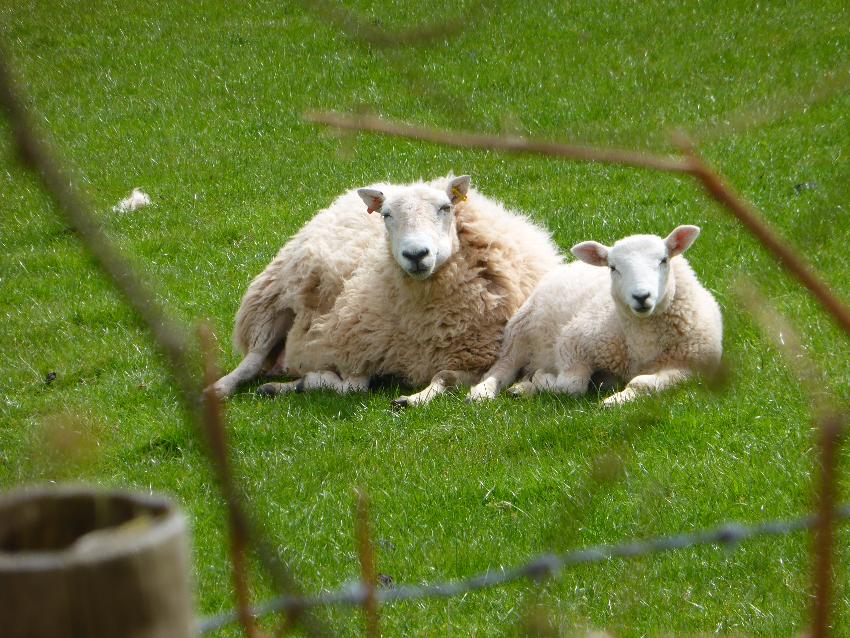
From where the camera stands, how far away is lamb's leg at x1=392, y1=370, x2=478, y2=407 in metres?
6.51

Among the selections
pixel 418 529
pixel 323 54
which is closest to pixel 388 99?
pixel 323 54

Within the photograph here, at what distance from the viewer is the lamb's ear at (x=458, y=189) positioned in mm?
7043

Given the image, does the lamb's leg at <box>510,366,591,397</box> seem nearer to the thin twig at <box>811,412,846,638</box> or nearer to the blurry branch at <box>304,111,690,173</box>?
the thin twig at <box>811,412,846,638</box>

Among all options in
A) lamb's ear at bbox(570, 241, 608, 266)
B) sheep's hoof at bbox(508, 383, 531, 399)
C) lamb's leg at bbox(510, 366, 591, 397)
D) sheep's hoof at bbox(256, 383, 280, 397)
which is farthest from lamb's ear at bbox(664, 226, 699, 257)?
sheep's hoof at bbox(256, 383, 280, 397)

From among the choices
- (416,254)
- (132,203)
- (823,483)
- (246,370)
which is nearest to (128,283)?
(823,483)

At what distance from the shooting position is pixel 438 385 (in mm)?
6754

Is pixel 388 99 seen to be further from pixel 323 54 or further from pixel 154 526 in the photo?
pixel 154 526

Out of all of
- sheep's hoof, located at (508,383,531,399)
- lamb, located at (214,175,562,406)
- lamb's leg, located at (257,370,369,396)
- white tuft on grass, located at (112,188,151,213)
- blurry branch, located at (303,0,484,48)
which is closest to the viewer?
blurry branch, located at (303,0,484,48)

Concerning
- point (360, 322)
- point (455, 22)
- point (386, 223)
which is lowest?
point (360, 322)

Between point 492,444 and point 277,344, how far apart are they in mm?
2552

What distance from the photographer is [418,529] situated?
4.71 m

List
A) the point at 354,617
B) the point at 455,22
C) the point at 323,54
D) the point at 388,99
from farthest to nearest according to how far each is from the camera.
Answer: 1. the point at 323,54
2. the point at 388,99
3. the point at 354,617
4. the point at 455,22

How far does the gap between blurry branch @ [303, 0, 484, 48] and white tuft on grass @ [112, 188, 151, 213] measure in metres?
12.3

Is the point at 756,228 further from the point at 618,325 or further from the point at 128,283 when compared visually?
the point at 618,325
